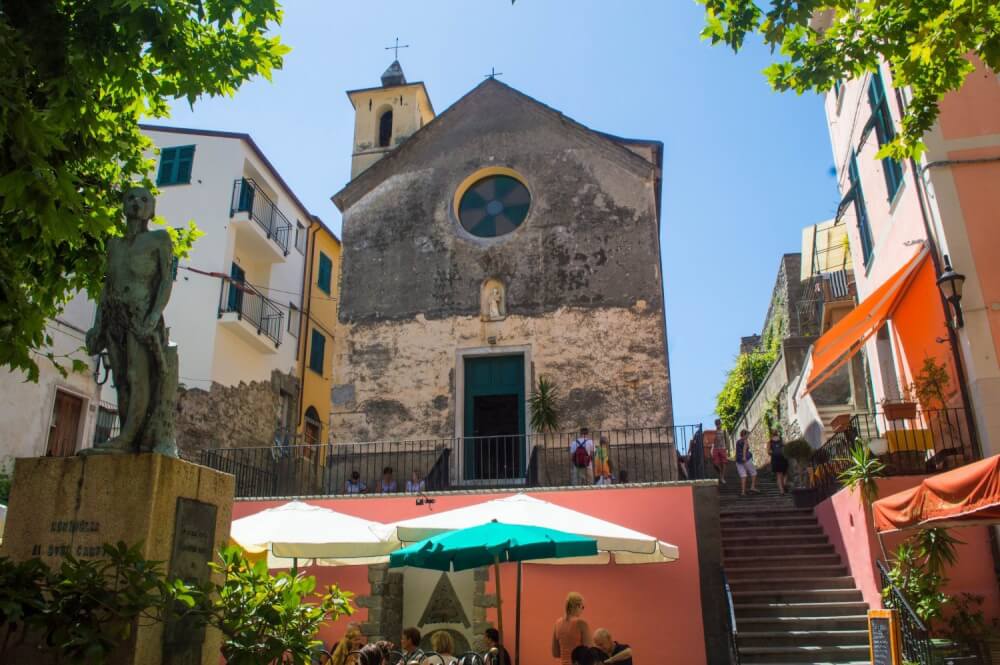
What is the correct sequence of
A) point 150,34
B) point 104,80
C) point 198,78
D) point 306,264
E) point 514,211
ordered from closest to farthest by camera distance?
point 150,34 < point 104,80 < point 198,78 < point 514,211 < point 306,264

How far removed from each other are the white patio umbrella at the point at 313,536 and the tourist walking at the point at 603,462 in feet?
14.7

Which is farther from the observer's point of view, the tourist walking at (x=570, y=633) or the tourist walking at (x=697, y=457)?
the tourist walking at (x=697, y=457)

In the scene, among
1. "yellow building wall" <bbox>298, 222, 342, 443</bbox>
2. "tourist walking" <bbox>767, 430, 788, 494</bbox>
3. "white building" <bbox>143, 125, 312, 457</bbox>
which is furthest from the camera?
"yellow building wall" <bbox>298, 222, 342, 443</bbox>

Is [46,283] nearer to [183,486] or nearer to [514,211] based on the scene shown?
[183,486]

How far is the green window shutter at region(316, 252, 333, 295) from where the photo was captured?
26531mm

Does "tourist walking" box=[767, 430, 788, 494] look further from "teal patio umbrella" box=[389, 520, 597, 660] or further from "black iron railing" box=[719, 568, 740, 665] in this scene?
"teal patio umbrella" box=[389, 520, 597, 660]

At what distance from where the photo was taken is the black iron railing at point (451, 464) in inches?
560

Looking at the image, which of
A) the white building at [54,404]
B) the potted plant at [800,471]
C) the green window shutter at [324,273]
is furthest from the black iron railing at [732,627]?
the green window shutter at [324,273]

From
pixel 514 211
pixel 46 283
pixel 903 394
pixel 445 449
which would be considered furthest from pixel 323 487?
pixel 903 394

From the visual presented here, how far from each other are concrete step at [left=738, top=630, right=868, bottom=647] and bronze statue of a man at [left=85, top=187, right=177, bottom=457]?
8.51 m

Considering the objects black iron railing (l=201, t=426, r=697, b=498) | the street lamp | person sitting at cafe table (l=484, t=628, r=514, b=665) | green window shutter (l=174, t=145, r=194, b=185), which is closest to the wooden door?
black iron railing (l=201, t=426, r=697, b=498)

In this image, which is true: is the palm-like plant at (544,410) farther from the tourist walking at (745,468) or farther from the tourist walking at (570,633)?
the tourist walking at (570,633)

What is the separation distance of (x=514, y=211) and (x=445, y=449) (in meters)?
5.21

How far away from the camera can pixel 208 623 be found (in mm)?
4895
